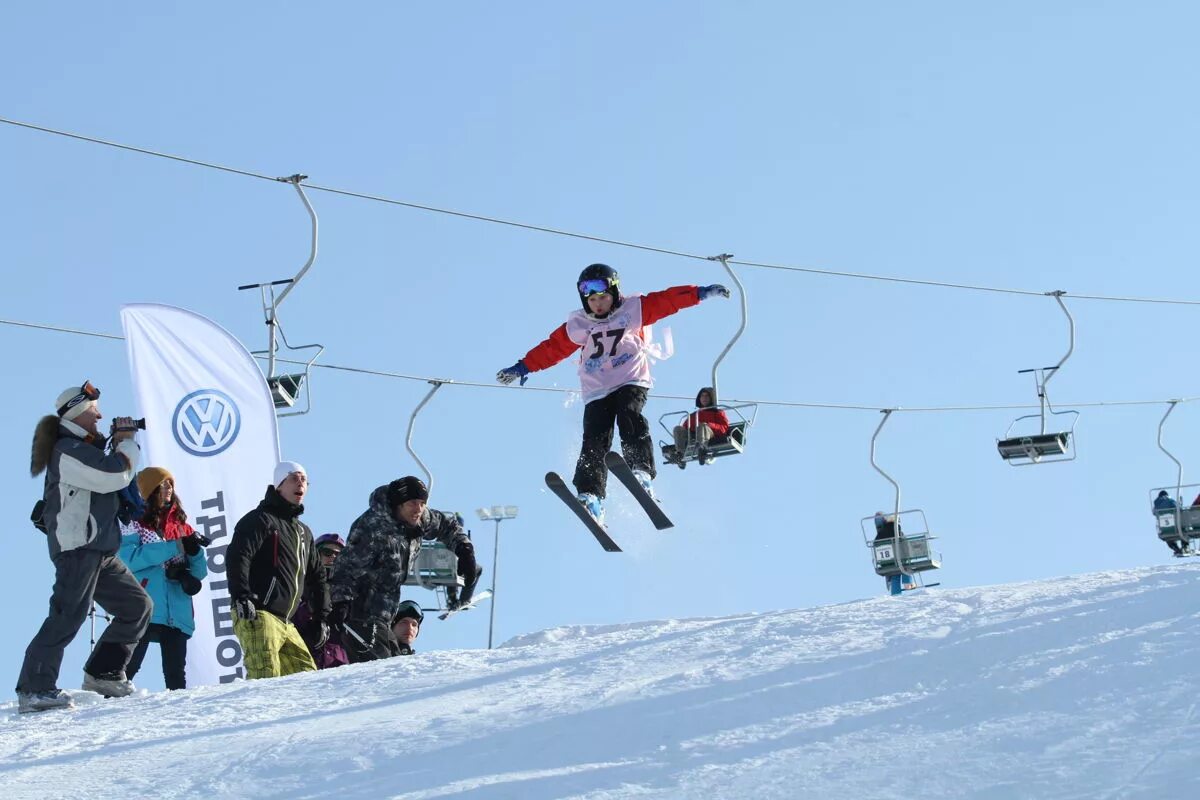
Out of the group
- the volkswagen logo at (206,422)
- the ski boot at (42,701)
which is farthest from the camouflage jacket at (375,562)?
the volkswagen logo at (206,422)

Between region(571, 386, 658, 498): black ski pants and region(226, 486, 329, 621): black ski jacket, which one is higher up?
region(571, 386, 658, 498): black ski pants

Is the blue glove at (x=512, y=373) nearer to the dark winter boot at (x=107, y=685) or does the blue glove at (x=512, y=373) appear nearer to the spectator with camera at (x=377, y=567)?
the spectator with camera at (x=377, y=567)

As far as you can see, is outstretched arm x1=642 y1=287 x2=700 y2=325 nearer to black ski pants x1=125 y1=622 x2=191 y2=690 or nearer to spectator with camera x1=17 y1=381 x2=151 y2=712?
black ski pants x1=125 y1=622 x2=191 y2=690

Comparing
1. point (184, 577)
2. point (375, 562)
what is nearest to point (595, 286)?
point (375, 562)

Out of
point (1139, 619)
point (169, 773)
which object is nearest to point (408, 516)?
point (169, 773)

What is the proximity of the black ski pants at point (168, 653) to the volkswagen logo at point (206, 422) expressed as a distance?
2553mm

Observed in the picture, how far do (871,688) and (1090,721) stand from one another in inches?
33.8

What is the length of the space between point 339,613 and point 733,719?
342 cm

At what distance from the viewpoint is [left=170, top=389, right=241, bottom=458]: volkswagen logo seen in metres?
11.7

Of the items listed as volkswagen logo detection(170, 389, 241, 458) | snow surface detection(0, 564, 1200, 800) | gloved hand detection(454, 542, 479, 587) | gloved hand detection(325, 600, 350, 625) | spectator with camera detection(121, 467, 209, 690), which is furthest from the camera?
volkswagen logo detection(170, 389, 241, 458)

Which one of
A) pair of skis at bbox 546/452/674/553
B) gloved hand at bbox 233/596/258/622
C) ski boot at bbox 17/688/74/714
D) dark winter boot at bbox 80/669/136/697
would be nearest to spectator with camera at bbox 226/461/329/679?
gloved hand at bbox 233/596/258/622

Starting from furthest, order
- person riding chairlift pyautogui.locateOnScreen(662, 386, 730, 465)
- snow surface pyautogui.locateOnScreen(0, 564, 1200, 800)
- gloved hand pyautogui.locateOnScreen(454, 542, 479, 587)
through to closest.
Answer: person riding chairlift pyautogui.locateOnScreen(662, 386, 730, 465) → gloved hand pyautogui.locateOnScreen(454, 542, 479, 587) → snow surface pyautogui.locateOnScreen(0, 564, 1200, 800)

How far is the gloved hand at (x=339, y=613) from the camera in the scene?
9.00 meters

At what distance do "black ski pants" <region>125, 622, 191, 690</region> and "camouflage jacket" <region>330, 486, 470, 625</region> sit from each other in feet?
3.01
